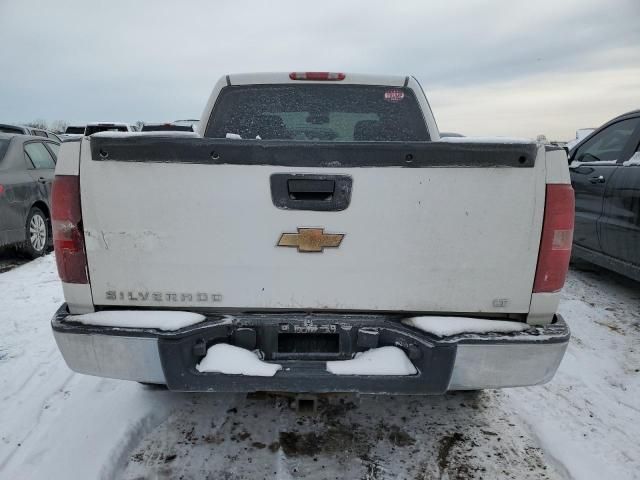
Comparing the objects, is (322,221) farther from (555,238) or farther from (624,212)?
(624,212)

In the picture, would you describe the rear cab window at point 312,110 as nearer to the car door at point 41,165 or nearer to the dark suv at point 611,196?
the dark suv at point 611,196

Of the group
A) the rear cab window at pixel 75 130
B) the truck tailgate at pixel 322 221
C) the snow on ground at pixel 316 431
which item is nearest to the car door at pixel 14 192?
the snow on ground at pixel 316 431

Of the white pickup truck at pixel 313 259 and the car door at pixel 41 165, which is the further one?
the car door at pixel 41 165

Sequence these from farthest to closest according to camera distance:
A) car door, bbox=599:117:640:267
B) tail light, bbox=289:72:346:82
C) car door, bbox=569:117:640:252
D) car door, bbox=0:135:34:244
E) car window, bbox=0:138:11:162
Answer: car window, bbox=0:138:11:162 → car door, bbox=0:135:34:244 → car door, bbox=569:117:640:252 → car door, bbox=599:117:640:267 → tail light, bbox=289:72:346:82

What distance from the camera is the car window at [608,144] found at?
4898 millimetres

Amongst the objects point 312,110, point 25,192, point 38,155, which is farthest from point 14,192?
point 312,110

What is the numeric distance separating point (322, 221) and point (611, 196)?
4.05m

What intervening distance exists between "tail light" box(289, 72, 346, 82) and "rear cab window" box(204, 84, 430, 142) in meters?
0.11

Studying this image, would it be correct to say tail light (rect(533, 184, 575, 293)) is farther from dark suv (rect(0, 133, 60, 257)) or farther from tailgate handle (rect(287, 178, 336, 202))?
dark suv (rect(0, 133, 60, 257))

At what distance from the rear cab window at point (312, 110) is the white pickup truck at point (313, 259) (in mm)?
1305

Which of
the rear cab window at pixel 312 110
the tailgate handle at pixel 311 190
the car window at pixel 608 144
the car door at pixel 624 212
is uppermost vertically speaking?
the rear cab window at pixel 312 110

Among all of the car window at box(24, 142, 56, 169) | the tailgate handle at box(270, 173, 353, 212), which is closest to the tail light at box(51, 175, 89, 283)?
the tailgate handle at box(270, 173, 353, 212)

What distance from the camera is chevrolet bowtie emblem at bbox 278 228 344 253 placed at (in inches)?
79.7

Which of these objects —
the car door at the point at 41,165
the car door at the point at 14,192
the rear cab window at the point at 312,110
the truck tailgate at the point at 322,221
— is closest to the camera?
the truck tailgate at the point at 322,221
